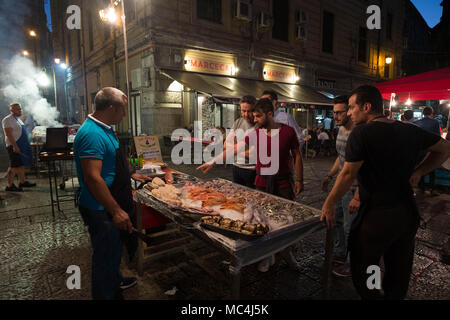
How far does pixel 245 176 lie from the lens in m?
4.11

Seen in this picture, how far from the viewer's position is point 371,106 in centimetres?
226

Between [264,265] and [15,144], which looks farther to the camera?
[15,144]

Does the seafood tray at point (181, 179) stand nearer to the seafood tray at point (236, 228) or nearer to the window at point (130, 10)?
the seafood tray at point (236, 228)

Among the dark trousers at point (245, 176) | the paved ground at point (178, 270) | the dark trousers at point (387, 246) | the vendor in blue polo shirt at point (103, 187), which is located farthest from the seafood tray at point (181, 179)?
the dark trousers at point (387, 246)

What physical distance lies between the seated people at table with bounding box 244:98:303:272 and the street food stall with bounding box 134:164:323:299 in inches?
11.0

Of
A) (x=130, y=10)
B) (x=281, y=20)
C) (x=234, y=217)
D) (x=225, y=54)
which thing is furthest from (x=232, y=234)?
(x=281, y=20)

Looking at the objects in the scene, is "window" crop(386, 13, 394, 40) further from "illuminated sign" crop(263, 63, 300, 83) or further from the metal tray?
the metal tray

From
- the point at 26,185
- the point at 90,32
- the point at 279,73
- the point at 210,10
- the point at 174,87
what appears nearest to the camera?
the point at 26,185

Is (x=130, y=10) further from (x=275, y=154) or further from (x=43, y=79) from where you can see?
(x=43, y=79)

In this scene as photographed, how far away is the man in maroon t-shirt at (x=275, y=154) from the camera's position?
3.43 metres

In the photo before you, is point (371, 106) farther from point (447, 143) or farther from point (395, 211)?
point (395, 211)

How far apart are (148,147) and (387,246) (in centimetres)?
494

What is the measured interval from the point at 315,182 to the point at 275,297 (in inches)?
231

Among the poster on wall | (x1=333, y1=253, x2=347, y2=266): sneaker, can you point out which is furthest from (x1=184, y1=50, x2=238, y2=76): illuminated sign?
(x1=333, y1=253, x2=347, y2=266): sneaker
